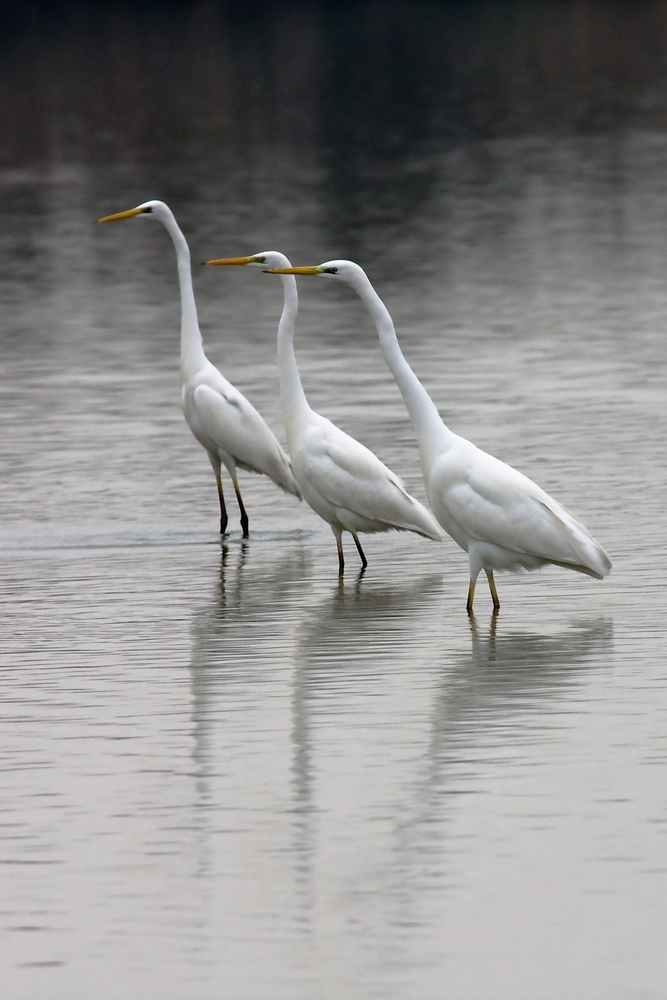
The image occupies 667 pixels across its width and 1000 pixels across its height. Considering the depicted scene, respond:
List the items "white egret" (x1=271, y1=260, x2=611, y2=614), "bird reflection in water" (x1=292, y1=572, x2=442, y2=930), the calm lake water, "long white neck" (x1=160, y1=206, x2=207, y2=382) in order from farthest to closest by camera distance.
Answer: "long white neck" (x1=160, y1=206, x2=207, y2=382)
"white egret" (x1=271, y1=260, x2=611, y2=614)
"bird reflection in water" (x1=292, y1=572, x2=442, y2=930)
the calm lake water

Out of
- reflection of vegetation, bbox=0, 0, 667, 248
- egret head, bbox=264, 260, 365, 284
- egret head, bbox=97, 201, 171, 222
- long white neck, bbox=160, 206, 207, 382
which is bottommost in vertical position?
reflection of vegetation, bbox=0, 0, 667, 248

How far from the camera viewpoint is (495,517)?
29.7 feet

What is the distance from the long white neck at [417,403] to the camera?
942 centimetres

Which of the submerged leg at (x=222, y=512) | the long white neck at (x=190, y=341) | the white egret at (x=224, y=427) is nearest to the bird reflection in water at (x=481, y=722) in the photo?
the submerged leg at (x=222, y=512)

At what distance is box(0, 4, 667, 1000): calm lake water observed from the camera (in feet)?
17.3

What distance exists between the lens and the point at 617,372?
16469 millimetres

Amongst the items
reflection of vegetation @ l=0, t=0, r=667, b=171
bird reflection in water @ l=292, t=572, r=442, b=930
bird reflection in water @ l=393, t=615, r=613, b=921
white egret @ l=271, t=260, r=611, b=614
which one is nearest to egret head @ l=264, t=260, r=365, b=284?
white egret @ l=271, t=260, r=611, b=614

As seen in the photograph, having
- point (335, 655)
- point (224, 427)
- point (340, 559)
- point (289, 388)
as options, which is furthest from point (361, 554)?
point (335, 655)

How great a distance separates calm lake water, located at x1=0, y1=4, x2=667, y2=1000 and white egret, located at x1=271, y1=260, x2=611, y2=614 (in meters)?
0.26

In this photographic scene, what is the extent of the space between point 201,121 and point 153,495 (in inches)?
1452

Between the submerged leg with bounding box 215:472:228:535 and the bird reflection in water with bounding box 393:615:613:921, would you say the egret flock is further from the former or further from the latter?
the bird reflection in water with bounding box 393:615:613:921

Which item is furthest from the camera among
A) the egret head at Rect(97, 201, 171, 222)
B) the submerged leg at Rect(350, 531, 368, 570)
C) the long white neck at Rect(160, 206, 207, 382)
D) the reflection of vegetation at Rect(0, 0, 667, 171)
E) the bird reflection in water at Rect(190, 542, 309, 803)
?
the reflection of vegetation at Rect(0, 0, 667, 171)

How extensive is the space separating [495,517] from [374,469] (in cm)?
180

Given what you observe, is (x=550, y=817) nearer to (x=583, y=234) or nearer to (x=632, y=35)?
(x=583, y=234)
